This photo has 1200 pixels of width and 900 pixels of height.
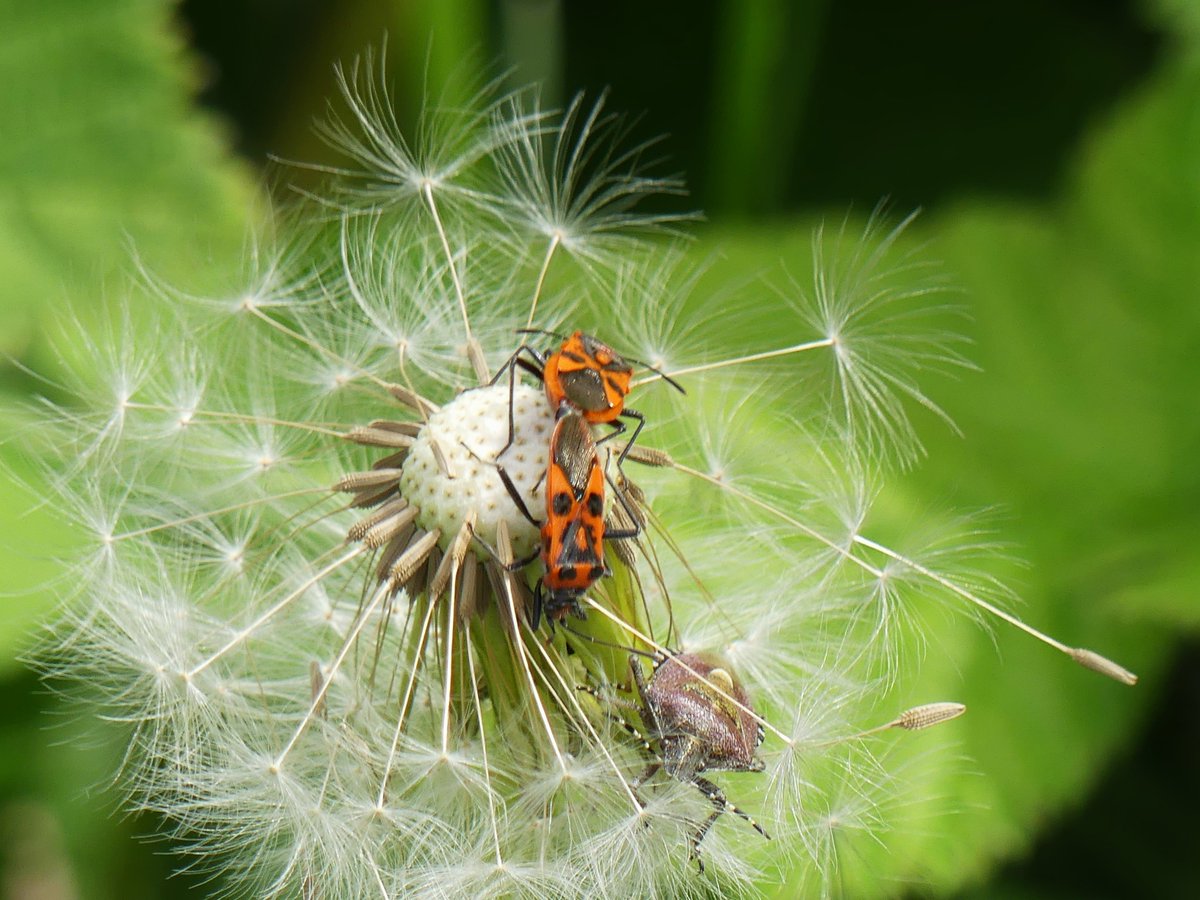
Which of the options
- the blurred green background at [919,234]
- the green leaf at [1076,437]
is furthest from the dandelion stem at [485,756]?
the green leaf at [1076,437]

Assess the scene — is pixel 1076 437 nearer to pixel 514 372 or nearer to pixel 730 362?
pixel 730 362

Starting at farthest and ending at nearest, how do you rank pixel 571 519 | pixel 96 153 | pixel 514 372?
pixel 96 153 < pixel 514 372 < pixel 571 519

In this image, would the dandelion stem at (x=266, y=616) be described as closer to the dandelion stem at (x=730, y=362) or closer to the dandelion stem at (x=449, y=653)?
the dandelion stem at (x=449, y=653)

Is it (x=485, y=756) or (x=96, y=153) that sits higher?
(x=96, y=153)

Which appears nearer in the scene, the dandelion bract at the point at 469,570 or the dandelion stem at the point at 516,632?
the dandelion stem at the point at 516,632

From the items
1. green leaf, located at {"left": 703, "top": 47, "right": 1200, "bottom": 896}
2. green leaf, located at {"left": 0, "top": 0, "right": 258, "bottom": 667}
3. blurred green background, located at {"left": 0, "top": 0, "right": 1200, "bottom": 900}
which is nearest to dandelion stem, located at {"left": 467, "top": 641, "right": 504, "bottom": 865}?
blurred green background, located at {"left": 0, "top": 0, "right": 1200, "bottom": 900}

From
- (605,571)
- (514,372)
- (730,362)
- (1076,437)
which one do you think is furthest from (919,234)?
(605,571)

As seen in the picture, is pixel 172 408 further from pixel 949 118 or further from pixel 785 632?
pixel 949 118

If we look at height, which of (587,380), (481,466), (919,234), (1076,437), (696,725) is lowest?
(696,725)
